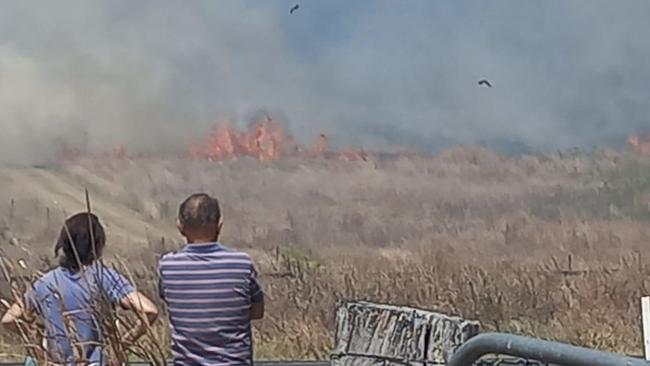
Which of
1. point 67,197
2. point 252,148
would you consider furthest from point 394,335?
point 252,148

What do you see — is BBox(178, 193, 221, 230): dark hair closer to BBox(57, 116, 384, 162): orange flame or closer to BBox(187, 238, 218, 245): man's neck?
BBox(187, 238, 218, 245): man's neck

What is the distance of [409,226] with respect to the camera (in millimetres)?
9547

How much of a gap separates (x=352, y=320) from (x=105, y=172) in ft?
19.7

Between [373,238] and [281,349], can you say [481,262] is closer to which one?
[373,238]

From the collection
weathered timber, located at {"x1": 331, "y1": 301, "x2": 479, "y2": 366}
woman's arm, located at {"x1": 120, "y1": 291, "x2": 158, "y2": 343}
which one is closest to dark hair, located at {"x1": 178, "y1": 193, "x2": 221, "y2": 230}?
woman's arm, located at {"x1": 120, "y1": 291, "x2": 158, "y2": 343}

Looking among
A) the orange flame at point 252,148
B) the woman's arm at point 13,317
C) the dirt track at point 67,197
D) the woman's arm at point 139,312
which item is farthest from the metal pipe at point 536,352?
the orange flame at point 252,148

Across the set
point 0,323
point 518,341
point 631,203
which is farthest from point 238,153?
point 518,341

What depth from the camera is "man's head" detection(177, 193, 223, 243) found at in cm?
371

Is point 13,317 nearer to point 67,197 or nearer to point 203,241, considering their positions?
point 203,241

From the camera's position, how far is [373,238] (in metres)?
9.37

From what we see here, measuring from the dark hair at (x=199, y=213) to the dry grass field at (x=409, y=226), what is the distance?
13.0 feet

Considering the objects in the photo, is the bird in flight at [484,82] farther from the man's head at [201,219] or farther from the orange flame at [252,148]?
the man's head at [201,219]

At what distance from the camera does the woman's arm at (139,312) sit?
12.0 ft

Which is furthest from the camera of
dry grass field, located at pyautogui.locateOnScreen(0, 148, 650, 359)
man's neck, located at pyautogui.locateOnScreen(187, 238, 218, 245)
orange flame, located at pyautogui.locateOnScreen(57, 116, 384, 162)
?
orange flame, located at pyautogui.locateOnScreen(57, 116, 384, 162)
